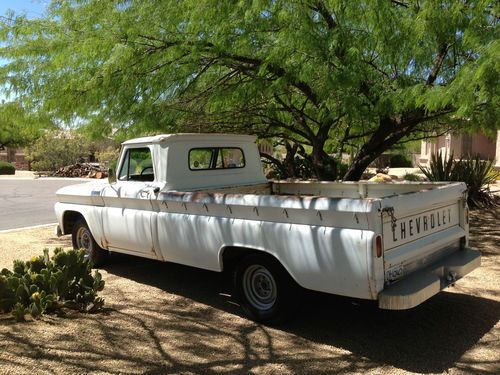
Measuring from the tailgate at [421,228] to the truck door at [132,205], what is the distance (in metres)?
2.79

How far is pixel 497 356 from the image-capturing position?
14.1 ft

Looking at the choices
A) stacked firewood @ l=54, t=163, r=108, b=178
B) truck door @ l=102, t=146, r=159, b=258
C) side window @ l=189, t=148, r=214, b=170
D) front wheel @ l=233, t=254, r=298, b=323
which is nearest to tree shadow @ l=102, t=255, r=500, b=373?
front wheel @ l=233, t=254, r=298, b=323

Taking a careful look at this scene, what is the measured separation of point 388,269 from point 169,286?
3217 mm

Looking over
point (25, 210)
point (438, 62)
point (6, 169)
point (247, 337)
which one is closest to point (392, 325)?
point (247, 337)

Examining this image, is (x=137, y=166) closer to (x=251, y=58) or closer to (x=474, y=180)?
(x=251, y=58)

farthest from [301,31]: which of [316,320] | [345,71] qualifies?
[316,320]

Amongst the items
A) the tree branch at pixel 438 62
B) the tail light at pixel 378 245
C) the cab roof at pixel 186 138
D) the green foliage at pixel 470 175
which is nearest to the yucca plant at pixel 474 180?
the green foliage at pixel 470 175

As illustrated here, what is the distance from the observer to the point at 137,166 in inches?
261

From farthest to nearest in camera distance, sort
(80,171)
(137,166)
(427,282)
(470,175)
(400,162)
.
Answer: (400,162), (80,171), (470,175), (137,166), (427,282)

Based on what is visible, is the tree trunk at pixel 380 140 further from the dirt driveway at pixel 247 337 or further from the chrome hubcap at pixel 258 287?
the chrome hubcap at pixel 258 287

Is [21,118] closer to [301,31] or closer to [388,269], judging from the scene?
[301,31]

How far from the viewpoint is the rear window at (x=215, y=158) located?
6.57 metres

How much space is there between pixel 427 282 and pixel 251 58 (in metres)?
4.66

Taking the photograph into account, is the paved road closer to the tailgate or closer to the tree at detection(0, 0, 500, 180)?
the tree at detection(0, 0, 500, 180)
